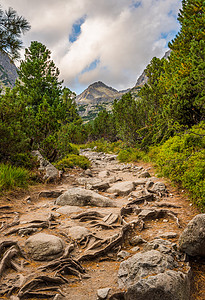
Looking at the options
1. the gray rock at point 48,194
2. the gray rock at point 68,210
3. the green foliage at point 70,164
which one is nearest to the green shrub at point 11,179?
the gray rock at point 48,194

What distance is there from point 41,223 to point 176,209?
4078 millimetres

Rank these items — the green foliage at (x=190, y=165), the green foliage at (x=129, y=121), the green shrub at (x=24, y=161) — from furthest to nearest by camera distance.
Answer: the green foliage at (x=129, y=121) → the green shrub at (x=24, y=161) → the green foliage at (x=190, y=165)

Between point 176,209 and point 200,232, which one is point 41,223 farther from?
point 176,209

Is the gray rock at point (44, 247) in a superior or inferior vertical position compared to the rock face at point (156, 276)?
superior

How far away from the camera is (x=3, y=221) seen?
500cm

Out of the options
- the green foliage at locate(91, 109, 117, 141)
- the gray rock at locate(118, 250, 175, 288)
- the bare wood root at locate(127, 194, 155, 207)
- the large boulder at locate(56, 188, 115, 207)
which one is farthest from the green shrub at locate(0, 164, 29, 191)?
the green foliage at locate(91, 109, 117, 141)

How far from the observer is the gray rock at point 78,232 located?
435 centimetres

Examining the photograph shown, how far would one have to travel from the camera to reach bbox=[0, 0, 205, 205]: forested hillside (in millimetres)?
6184

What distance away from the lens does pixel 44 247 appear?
350 cm

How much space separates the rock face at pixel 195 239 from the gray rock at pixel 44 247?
235cm

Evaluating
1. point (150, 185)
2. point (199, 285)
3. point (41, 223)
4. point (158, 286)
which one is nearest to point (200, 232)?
point (199, 285)

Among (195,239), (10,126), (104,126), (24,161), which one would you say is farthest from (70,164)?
(104,126)

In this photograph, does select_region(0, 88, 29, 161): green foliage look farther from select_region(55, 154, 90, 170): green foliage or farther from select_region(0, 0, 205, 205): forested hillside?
select_region(55, 154, 90, 170): green foliage

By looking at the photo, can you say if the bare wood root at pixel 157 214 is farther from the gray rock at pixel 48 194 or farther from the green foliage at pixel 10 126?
the green foliage at pixel 10 126
